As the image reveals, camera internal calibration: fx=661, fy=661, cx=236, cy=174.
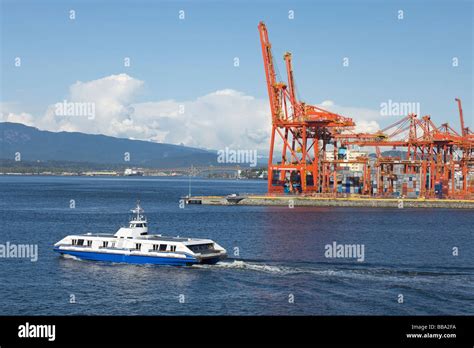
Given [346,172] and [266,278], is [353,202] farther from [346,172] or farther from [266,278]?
[266,278]

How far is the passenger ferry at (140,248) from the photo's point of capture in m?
50.3

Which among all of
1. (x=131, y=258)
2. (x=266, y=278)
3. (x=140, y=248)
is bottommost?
(x=266, y=278)

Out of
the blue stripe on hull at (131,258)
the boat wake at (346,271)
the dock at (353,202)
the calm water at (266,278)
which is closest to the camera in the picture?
the calm water at (266,278)

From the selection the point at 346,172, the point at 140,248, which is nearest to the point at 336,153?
the point at 346,172

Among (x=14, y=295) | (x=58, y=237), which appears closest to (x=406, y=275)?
(x=14, y=295)

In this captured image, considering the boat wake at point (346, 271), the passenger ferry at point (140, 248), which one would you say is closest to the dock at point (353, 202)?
the passenger ferry at point (140, 248)

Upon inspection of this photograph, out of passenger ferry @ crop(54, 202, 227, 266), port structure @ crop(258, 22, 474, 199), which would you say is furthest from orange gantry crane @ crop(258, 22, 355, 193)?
passenger ferry @ crop(54, 202, 227, 266)

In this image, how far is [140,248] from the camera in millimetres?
52062

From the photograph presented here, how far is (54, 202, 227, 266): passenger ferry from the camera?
50.3 m

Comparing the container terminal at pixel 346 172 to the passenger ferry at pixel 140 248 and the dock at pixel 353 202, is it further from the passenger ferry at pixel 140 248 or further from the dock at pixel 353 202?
the passenger ferry at pixel 140 248

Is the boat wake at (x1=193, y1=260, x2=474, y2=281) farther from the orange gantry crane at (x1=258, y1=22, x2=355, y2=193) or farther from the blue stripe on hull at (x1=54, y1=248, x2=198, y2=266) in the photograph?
the orange gantry crane at (x1=258, y1=22, x2=355, y2=193)

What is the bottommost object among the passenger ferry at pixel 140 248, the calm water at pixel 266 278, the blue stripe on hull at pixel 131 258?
the calm water at pixel 266 278

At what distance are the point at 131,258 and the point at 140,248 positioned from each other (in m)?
1.06

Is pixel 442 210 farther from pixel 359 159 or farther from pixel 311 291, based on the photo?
pixel 311 291
